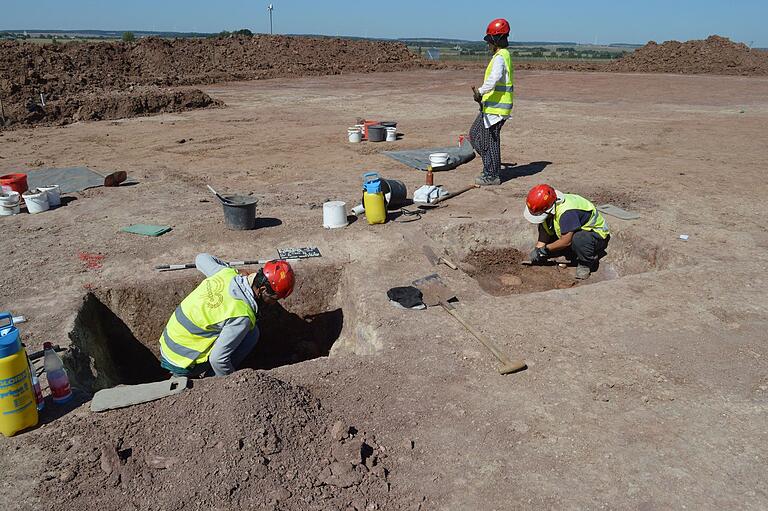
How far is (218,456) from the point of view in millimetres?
3227

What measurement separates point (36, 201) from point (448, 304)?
5907mm

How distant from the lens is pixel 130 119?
15930 mm

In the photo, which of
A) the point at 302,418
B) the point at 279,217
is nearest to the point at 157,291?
the point at 279,217

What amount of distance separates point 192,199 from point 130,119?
909 cm

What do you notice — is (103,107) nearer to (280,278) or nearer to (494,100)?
(494,100)

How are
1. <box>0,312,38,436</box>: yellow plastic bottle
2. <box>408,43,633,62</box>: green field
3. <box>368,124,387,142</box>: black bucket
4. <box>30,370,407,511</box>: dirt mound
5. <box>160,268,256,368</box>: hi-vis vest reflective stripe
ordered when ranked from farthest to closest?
1. <box>408,43,633,62</box>: green field
2. <box>368,124,387,142</box>: black bucket
3. <box>160,268,256,368</box>: hi-vis vest reflective stripe
4. <box>0,312,38,436</box>: yellow plastic bottle
5. <box>30,370,407,511</box>: dirt mound

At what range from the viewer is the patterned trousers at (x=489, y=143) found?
863 cm

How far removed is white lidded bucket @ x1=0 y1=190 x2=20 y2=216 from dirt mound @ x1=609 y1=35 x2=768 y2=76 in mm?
30983

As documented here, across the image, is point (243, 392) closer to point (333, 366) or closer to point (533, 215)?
point (333, 366)

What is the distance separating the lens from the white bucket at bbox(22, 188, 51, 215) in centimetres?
770

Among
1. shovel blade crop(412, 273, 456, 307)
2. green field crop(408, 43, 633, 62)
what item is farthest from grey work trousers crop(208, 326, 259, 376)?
green field crop(408, 43, 633, 62)

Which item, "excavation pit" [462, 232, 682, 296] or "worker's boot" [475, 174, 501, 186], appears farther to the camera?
"worker's boot" [475, 174, 501, 186]

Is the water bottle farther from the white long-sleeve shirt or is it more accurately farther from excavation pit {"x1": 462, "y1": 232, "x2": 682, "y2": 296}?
the white long-sleeve shirt

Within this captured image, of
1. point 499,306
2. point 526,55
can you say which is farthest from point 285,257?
point 526,55
